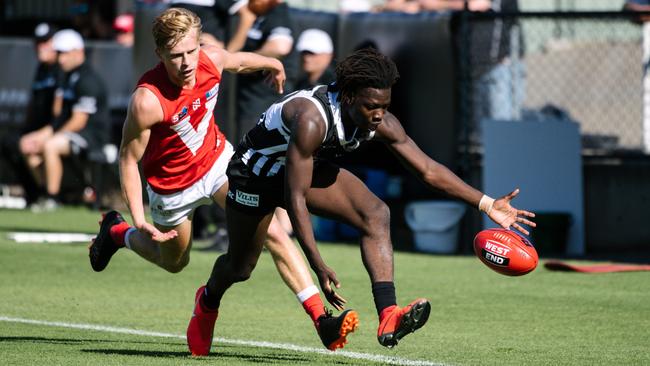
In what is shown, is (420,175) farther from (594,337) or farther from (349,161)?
(349,161)

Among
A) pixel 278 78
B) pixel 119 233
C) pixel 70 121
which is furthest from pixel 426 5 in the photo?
pixel 119 233

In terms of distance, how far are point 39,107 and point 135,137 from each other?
10.6 meters

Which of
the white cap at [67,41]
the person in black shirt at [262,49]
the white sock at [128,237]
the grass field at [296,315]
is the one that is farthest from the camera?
the white cap at [67,41]

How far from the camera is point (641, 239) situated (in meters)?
13.3

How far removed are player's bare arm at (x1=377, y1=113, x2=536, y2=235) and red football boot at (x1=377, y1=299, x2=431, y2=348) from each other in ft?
2.44

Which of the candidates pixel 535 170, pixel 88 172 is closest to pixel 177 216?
pixel 535 170

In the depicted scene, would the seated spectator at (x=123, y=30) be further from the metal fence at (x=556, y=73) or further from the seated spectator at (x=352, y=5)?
the metal fence at (x=556, y=73)

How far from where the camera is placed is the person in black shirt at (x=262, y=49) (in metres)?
12.4

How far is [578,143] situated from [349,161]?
9.92 feet

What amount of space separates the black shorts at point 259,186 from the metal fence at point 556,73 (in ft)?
21.8

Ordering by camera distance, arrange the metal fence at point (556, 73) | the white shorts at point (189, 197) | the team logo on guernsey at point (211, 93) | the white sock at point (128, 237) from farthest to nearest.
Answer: the metal fence at point (556, 73)
the white sock at point (128, 237)
the white shorts at point (189, 197)
the team logo on guernsey at point (211, 93)

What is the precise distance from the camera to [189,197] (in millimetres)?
7938

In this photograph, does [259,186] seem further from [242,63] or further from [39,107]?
[39,107]

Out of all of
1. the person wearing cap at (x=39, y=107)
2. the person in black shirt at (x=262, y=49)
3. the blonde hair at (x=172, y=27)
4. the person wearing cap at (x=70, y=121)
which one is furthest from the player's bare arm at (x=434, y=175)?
the person wearing cap at (x=39, y=107)
